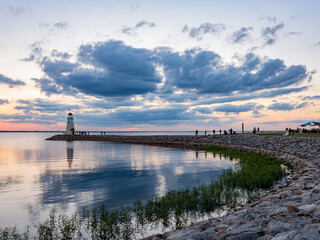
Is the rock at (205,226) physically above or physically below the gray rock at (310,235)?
below

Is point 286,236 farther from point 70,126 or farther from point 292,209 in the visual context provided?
point 70,126

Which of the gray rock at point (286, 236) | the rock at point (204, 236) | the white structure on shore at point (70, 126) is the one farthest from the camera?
the white structure on shore at point (70, 126)

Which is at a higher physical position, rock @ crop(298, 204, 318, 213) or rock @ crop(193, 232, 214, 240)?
rock @ crop(298, 204, 318, 213)

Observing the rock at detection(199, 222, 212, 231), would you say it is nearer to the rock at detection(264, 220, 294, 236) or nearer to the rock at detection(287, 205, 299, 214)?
the rock at detection(264, 220, 294, 236)

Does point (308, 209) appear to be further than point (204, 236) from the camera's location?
Yes

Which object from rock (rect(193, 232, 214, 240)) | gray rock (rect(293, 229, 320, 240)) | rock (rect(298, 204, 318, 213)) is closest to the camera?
gray rock (rect(293, 229, 320, 240))

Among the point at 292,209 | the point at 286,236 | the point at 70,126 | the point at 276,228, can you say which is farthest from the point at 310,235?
the point at 70,126

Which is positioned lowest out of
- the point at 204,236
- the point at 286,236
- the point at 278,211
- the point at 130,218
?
the point at 130,218

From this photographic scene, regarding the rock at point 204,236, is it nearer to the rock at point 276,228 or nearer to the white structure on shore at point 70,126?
the rock at point 276,228

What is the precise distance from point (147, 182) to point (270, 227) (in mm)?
12952

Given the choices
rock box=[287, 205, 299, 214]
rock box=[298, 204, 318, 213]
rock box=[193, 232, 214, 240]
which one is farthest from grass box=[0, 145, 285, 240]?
rock box=[298, 204, 318, 213]

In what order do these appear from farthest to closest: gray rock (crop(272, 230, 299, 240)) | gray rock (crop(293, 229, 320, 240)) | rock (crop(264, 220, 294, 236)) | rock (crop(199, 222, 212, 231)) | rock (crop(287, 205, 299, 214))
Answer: rock (crop(199, 222, 212, 231)) < rock (crop(287, 205, 299, 214)) < rock (crop(264, 220, 294, 236)) < gray rock (crop(272, 230, 299, 240)) < gray rock (crop(293, 229, 320, 240))

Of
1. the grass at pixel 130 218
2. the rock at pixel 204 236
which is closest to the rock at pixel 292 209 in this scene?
the rock at pixel 204 236

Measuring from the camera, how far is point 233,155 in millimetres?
31797
